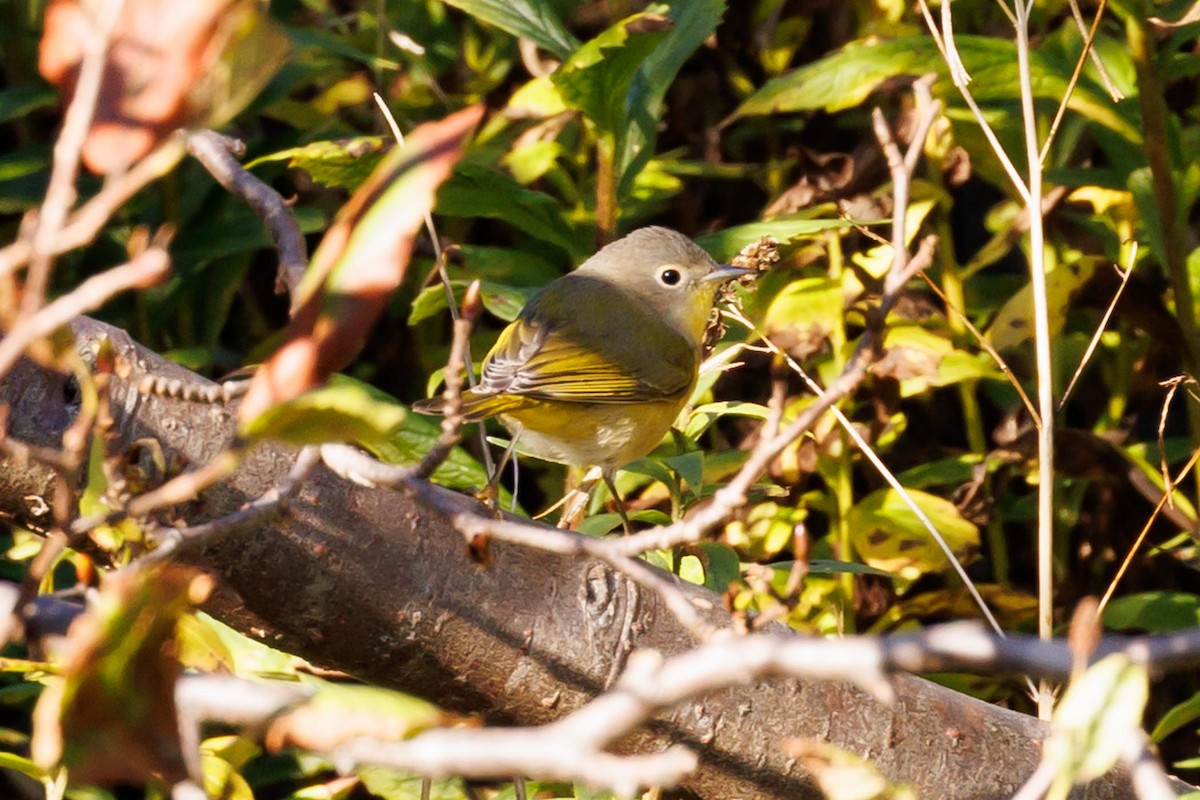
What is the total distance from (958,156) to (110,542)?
2008 millimetres

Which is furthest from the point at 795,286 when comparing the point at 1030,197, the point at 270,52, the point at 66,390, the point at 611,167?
the point at 270,52

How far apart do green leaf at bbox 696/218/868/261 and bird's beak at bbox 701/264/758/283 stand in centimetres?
4

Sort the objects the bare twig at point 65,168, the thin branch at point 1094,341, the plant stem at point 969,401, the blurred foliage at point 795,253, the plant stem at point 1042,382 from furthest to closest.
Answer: the plant stem at point 969,401 → the blurred foliage at point 795,253 → the thin branch at point 1094,341 → the plant stem at point 1042,382 → the bare twig at point 65,168

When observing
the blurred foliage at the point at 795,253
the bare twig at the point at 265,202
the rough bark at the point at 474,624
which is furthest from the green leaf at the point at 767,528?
the bare twig at the point at 265,202

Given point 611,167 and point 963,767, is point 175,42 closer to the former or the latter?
point 963,767

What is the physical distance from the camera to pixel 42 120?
3.44 m

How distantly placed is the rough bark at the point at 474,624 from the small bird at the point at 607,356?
0.49 m

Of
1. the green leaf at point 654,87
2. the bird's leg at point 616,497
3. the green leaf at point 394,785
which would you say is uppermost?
the green leaf at point 654,87

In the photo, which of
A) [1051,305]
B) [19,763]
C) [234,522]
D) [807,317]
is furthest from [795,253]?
[234,522]

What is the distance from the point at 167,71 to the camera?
30.5 inches

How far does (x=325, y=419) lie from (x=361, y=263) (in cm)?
9

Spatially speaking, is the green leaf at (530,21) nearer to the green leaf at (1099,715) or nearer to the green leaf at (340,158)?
the green leaf at (340,158)

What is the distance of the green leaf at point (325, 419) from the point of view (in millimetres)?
791

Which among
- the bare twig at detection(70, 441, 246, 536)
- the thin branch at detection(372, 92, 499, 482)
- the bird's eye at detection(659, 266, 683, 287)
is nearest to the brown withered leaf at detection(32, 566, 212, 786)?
the bare twig at detection(70, 441, 246, 536)
